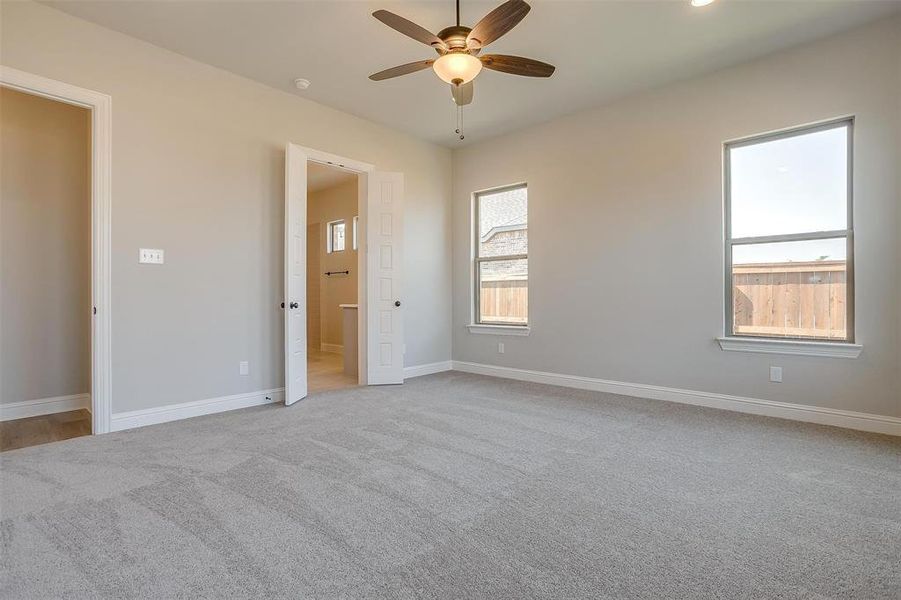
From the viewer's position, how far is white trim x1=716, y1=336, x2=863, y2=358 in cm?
323

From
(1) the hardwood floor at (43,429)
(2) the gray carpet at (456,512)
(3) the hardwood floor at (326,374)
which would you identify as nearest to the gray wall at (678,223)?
(2) the gray carpet at (456,512)

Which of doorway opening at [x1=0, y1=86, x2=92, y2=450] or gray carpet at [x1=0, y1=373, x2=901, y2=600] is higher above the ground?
doorway opening at [x1=0, y1=86, x2=92, y2=450]

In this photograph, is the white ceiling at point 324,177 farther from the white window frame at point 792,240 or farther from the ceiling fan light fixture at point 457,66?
the white window frame at point 792,240

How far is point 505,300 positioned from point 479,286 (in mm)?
458

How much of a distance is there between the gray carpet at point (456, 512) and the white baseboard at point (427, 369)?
6.43 feet

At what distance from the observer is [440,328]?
5.78 meters

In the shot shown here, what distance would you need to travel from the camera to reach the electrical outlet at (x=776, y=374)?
3.52 meters

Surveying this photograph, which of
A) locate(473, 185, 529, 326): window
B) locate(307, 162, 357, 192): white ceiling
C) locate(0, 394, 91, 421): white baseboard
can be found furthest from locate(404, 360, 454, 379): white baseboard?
locate(0, 394, 91, 421): white baseboard

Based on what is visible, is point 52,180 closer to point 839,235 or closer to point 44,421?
point 44,421

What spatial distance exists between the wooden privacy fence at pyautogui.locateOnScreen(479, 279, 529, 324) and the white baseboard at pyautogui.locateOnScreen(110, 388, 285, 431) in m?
2.70

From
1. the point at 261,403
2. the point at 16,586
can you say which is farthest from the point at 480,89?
the point at 16,586

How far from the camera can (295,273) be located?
13.4 feet

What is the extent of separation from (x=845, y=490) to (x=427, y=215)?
4622 millimetres

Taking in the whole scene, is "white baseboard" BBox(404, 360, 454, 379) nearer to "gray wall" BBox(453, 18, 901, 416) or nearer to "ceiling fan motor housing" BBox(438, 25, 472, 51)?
"gray wall" BBox(453, 18, 901, 416)
